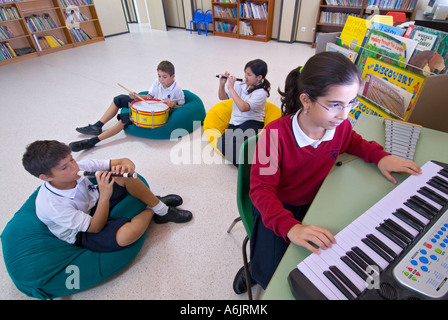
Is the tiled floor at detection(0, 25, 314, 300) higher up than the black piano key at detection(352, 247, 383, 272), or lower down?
lower down

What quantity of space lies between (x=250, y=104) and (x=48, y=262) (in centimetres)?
177

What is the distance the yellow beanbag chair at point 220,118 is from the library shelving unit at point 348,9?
11.7ft

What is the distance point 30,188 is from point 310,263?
2.36 m

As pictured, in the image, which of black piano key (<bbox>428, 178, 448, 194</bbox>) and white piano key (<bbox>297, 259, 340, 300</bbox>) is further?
black piano key (<bbox>428, 178, 448, 194</bbox>)

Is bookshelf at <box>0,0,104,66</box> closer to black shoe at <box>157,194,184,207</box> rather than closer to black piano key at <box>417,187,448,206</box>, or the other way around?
black shoe at <box>157,194,184,207</box>

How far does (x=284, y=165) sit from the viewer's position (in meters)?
1.01

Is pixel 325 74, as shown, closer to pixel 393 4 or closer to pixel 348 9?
pixel 393 4

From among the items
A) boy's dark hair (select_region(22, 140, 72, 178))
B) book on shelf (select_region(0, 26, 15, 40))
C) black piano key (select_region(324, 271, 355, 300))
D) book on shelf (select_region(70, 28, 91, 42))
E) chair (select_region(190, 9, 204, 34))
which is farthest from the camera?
chair (select_region(190, 9, 204, 34))

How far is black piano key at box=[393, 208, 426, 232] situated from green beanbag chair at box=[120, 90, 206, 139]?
215 cm

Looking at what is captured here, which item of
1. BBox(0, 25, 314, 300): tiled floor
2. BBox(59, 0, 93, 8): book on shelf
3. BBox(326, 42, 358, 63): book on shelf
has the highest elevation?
BBox(59, 0, 93, 8): book on shelf

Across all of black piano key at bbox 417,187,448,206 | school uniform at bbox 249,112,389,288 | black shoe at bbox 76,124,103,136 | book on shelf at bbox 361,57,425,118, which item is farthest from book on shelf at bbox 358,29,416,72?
black shoe at bbox 76,124,103,136

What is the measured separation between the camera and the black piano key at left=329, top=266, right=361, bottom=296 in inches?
22.4

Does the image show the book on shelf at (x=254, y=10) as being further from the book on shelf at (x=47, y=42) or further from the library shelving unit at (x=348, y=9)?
the book on shelf at (x=47, y=42)

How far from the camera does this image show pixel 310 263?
629 millimetres
